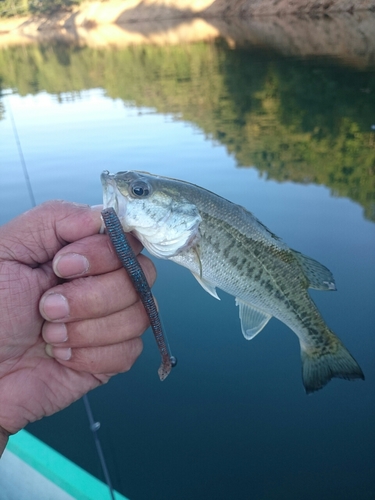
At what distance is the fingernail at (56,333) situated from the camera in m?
2.18

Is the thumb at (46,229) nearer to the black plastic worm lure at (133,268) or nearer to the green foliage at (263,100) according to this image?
the black plastic worm lure at (133,268)

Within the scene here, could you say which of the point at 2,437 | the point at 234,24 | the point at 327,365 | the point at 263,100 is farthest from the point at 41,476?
the point at 234,24

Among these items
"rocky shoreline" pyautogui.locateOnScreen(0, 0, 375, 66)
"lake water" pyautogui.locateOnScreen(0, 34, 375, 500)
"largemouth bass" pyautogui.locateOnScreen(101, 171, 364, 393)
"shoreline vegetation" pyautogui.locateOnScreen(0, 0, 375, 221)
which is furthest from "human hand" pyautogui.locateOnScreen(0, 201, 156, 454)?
"rocky shoreline" pyautogui.locateOnScreen(0, 0, 375, 66)

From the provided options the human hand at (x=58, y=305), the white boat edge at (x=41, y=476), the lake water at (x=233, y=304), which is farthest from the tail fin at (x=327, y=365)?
the lake water at (x=233, y=304)

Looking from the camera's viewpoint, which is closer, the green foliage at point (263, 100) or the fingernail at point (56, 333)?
the fingernail at point (56, 333)

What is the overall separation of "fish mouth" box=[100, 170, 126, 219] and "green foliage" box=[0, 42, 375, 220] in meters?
6.46

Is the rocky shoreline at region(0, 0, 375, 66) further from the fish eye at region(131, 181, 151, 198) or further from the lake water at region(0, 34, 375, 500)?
the fish eye at region(131, 181, 151, 198)

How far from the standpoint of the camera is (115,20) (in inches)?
2960

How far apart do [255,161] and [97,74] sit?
21.3 metres

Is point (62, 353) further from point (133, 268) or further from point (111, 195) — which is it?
point (111, 195)

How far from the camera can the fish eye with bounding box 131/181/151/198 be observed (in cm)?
221

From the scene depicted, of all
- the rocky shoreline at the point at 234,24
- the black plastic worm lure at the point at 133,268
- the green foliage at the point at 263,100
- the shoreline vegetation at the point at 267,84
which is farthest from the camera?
the rocky shoreline at the point at 234,24

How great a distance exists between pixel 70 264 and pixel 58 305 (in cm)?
19

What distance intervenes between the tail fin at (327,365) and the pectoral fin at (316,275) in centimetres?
27
